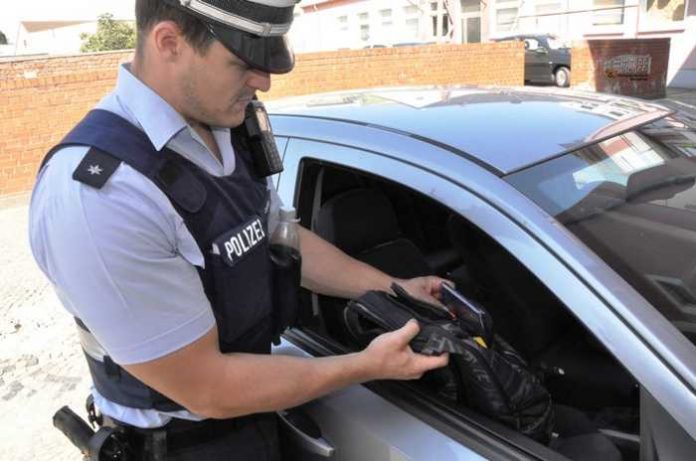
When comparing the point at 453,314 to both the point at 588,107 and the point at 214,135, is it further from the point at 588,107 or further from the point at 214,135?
the point at 588,107

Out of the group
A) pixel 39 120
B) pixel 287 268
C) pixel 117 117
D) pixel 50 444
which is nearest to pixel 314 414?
pixel 287 268

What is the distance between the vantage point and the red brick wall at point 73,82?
7.72 m

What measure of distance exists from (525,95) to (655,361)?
1171mm

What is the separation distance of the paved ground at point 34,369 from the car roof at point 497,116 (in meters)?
1.84

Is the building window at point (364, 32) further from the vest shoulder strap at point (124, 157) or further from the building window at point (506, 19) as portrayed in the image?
the vest shoulder strap at point (124, 157)

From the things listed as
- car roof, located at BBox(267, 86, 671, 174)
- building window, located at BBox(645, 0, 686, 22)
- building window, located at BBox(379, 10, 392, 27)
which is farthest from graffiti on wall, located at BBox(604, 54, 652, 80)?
building window, located at BBox(379, 10, 392, 27)

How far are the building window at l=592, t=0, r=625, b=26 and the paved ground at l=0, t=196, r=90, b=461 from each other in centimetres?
1813

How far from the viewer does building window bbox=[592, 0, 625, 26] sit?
60.2ft

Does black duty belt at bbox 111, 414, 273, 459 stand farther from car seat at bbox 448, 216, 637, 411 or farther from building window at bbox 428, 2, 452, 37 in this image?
building window at bbox 428, 2, 452, 37

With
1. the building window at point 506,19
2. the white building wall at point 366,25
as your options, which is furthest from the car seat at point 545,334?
the white building wall at point 366,25

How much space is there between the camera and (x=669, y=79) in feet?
52.5

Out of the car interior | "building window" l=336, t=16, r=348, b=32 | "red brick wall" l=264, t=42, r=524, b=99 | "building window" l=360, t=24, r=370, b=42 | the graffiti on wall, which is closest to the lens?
the car interior

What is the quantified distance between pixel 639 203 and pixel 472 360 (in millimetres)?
629

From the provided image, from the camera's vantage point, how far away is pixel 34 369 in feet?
11.1
